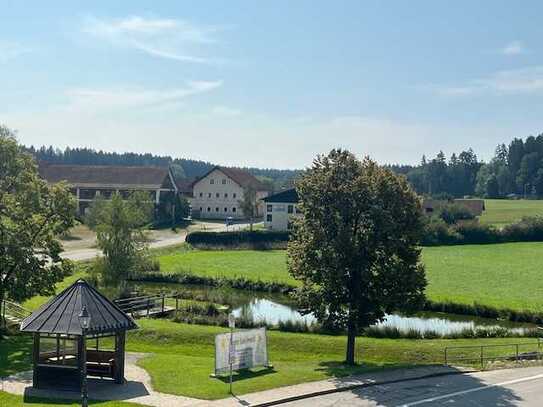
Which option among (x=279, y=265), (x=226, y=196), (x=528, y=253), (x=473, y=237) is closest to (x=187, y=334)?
(x=279, y=265)

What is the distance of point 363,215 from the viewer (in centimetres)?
2789

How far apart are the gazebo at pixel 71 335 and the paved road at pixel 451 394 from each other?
256 inches

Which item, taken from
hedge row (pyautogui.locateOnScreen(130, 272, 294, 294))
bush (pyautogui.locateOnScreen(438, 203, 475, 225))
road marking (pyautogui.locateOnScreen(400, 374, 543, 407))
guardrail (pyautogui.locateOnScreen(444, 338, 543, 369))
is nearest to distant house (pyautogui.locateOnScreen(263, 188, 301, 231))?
bush (pyautogui.locateOnScreen(438, 203, 475, 225))

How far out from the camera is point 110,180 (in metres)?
104

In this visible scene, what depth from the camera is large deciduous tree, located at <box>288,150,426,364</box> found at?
27.3m

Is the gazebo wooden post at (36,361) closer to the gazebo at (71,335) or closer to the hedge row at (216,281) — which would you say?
the gazebo at (71,335)

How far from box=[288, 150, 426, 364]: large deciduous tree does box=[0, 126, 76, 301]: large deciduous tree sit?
1169 cm

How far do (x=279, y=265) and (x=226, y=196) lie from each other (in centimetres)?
5433

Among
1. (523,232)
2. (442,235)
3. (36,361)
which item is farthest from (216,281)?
(523,232)

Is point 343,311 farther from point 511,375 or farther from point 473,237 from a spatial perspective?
point 473,237

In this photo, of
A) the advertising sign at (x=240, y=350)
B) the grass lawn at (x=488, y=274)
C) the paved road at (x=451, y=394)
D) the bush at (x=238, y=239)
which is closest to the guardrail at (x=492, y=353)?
the paved road at (x=451, y=394)

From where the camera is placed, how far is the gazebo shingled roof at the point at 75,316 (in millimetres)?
22516

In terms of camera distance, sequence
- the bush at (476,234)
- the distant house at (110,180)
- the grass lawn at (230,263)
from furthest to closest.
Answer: the distant house at (110,180) → the bush at (476,234) → the grass lawn at (230,263)

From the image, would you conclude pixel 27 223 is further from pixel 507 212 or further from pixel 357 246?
pixel 507 212
